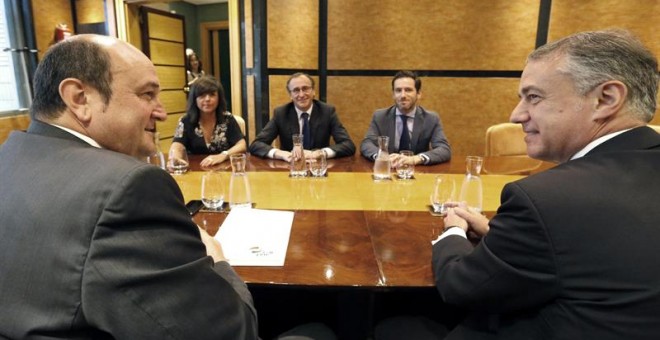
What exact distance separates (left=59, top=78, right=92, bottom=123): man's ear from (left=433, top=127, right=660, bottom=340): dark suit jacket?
0.92 metres

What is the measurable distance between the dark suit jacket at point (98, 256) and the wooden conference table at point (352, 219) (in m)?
0.37

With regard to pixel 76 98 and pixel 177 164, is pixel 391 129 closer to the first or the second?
pixel 177 164

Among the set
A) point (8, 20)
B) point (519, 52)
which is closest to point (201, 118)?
point (8, 20)

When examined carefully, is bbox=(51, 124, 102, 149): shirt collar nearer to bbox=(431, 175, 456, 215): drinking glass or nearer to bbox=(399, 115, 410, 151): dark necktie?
bbox=(431, 175, 456, 215): drinking glass

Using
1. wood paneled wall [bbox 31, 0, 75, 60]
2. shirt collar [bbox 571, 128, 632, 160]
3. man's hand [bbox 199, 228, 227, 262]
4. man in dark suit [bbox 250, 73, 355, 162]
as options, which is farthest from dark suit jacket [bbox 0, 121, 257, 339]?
wood paneled wall [bbox 31, 0, 75, 60]

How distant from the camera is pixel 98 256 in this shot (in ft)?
2.08

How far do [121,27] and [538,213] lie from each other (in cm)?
534

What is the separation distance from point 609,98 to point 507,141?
1986 millimetres

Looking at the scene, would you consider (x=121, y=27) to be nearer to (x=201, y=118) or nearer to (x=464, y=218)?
(x=201, y=118)

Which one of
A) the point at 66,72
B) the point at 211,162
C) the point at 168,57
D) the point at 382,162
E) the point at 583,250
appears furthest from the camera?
the point at 168,57

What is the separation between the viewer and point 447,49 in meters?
4.30

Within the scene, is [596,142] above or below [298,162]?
above

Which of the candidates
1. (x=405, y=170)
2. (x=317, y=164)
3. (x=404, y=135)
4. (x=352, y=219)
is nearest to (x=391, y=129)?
(x=404, y=135)

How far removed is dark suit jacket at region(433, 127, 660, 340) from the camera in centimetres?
74
